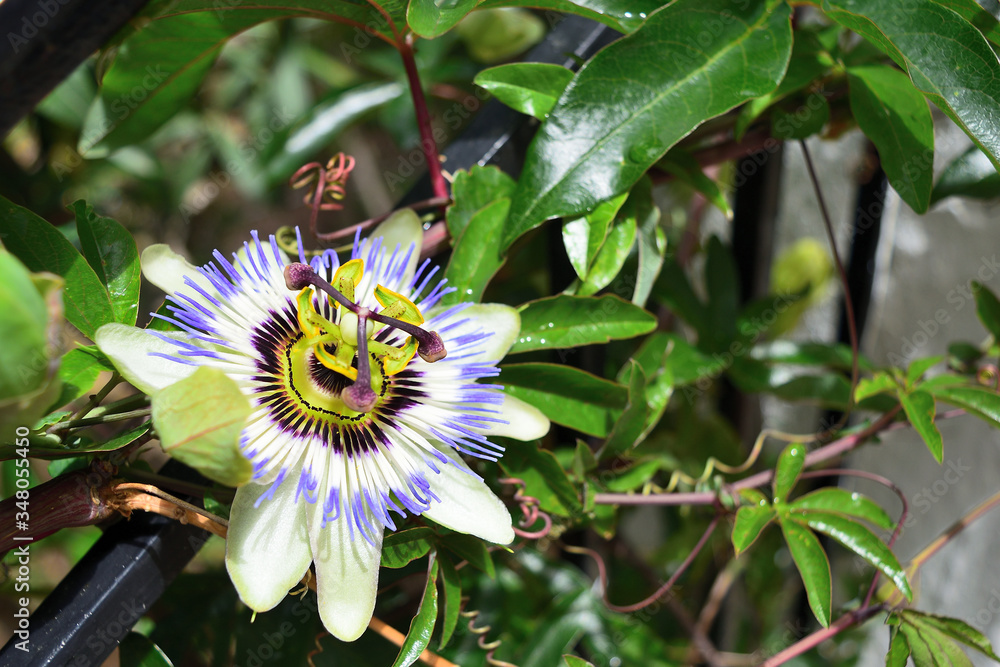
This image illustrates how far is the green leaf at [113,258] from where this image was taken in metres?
0.66

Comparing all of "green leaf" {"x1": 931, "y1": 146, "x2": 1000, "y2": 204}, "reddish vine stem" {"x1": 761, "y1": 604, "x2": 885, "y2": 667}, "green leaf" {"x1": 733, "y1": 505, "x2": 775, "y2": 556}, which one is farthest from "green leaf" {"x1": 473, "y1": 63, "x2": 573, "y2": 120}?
"reddish vine stem" {"x1": 761, "y1": 604, "x2": 885, "y2": 667}

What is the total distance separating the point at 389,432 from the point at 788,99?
606 millimetres

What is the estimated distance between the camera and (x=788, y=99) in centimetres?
89

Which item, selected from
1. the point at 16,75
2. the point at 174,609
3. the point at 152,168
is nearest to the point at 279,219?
the point at 152,168

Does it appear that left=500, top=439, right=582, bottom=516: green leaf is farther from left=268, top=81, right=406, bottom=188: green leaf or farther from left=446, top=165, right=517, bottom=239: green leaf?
left=268, top=81, right=406, bottom=188: green leaf

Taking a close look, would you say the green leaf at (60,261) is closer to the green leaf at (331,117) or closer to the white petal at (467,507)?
the white petal at (467,507)

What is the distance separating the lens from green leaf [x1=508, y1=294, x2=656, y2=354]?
77 centimetres

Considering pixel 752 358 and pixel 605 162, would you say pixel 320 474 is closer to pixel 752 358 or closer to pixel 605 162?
pixel 605 162

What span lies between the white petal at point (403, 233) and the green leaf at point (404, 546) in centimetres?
24

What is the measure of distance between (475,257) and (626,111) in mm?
202

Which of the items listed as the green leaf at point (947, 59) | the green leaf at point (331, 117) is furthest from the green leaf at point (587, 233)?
the green leaf at point (331, 117)

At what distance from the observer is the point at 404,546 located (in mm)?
662

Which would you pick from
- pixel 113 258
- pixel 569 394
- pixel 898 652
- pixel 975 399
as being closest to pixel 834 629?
pixel 898 652

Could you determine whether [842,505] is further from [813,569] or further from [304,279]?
[304,279]
